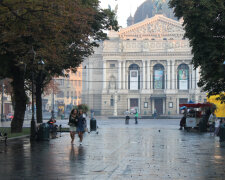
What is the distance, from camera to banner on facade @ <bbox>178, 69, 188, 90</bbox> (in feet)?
335

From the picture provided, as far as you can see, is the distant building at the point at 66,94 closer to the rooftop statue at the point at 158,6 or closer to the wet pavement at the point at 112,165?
the rooftop statue at the point at 158,6

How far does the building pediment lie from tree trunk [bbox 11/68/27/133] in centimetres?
7558

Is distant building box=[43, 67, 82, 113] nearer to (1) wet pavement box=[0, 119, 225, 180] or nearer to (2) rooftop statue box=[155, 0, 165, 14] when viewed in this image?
(2) rooftop statue box=[155, 0, 165, 14]

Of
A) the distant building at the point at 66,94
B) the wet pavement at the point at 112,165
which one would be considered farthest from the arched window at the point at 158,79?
the wet pavement at the point at 112,165

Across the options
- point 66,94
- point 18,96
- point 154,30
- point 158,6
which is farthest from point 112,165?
point 66,94

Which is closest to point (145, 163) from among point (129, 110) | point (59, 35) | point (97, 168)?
point (97, 168)

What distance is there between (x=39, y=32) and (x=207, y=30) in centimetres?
916

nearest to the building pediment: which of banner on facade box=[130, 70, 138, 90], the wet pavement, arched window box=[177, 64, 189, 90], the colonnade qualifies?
the colonnade

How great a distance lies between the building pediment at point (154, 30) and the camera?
104 meters

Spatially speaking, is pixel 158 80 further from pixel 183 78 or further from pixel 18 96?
pixel 18 96

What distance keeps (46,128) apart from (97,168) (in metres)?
12.5

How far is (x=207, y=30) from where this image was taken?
25578mm

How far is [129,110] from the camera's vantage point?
4040 inches

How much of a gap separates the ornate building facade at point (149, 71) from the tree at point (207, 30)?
2960 inches
